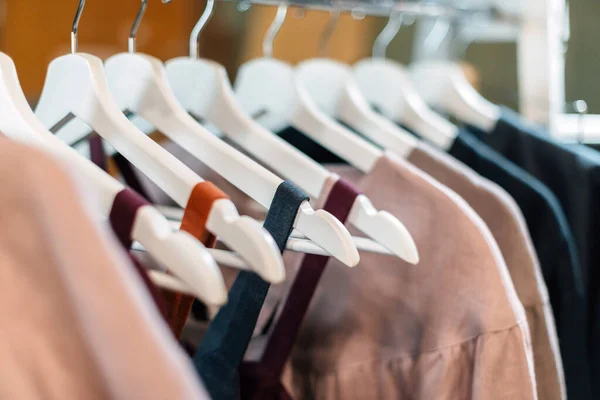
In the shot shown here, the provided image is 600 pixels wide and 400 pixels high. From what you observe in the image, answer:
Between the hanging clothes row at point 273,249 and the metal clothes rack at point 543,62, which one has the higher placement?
the metal clothes rack at point 543,62

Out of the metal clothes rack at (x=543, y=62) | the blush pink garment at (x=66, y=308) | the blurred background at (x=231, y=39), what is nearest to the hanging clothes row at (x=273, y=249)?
the blush pink garment at (x=66, y=308)

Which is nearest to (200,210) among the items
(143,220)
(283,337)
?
(143,220)

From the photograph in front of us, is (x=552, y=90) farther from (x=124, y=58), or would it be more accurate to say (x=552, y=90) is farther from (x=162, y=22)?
(x=162, y=22)

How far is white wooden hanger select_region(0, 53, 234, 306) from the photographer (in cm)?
32

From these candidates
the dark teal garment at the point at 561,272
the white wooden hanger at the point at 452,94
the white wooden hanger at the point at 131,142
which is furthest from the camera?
the white wooden hanger at the point at 452,94

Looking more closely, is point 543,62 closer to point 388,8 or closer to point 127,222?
point 388,8

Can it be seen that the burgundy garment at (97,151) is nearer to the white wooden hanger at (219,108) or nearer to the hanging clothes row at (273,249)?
the hanging clothes row at (273,249)

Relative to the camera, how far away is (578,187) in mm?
718

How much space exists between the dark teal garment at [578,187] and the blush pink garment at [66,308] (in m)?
0.53

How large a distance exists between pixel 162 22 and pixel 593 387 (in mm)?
1188

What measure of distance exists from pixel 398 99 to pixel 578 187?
239mm

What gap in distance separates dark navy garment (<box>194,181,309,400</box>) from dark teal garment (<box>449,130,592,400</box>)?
30cm

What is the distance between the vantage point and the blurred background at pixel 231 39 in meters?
1.25

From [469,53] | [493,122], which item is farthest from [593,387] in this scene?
[469,53]
